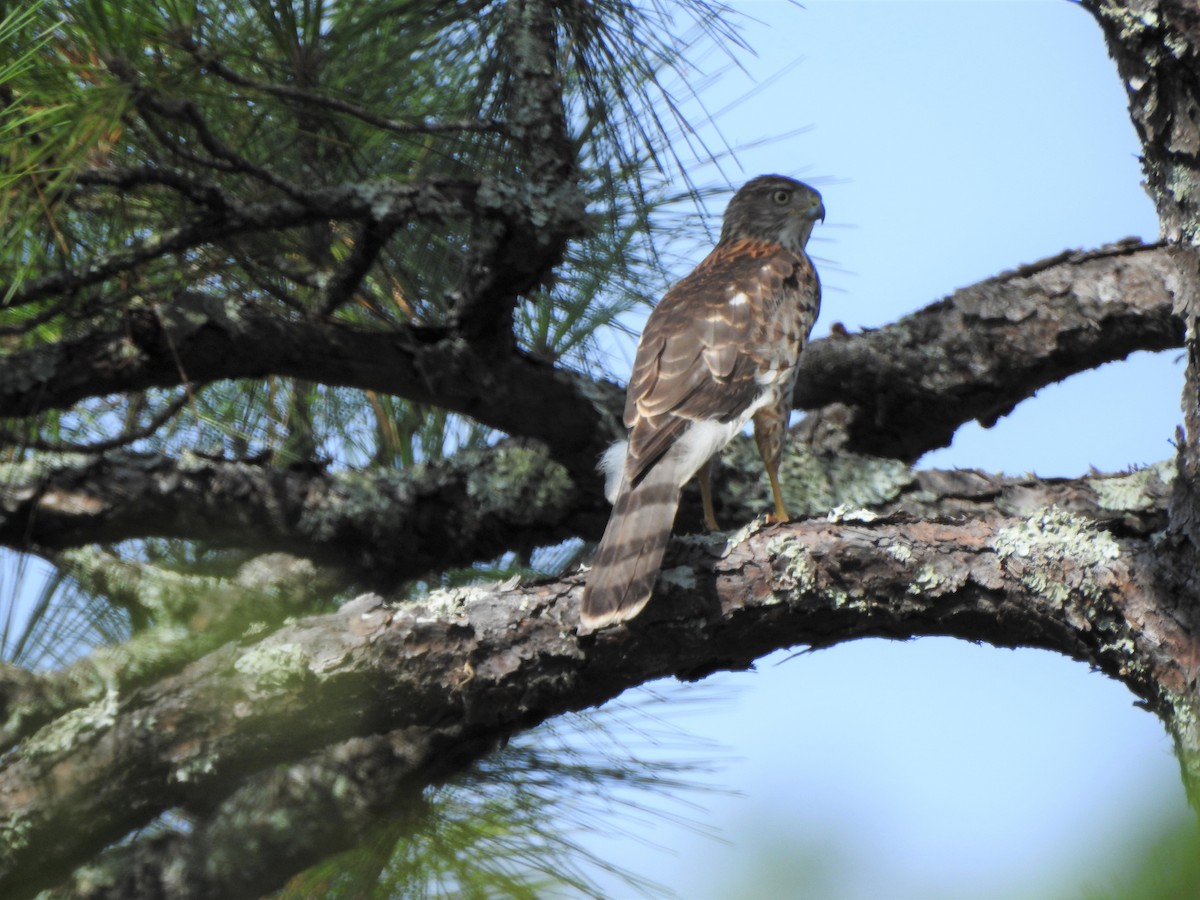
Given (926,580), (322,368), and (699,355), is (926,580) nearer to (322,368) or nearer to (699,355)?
(699,355)

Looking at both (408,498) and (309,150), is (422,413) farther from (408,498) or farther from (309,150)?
(309,150)

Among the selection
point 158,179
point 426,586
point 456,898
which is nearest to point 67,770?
point 456,898

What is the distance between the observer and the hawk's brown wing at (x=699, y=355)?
3.70 m

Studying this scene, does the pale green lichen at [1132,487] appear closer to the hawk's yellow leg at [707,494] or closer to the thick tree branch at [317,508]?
the hawk's yellow leg at [707,494]

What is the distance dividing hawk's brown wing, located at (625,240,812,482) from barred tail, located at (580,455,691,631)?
0.34ft

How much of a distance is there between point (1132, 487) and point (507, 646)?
2.18 m

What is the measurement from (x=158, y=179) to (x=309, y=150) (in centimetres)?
83

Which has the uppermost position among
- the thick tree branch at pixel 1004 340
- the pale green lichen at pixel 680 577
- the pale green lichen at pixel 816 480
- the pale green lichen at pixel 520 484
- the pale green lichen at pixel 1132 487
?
the thick tree branch at pixel 1004 340

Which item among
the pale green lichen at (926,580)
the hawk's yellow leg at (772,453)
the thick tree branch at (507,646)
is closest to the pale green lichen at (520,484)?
the hawk's yellow leg at (772,453)

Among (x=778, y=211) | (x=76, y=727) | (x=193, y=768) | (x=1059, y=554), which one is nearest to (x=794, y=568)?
(x=1059, y=554)

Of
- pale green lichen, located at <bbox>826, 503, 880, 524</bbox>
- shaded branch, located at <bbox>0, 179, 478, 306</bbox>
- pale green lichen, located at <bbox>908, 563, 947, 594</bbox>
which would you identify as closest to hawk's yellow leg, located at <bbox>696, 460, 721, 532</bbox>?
pale green lichen, located at <bbox>826, 503, 880, 524</bbox>

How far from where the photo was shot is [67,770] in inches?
114

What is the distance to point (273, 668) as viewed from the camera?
2863 mm

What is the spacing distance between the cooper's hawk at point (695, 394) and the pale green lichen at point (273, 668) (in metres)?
0.68
